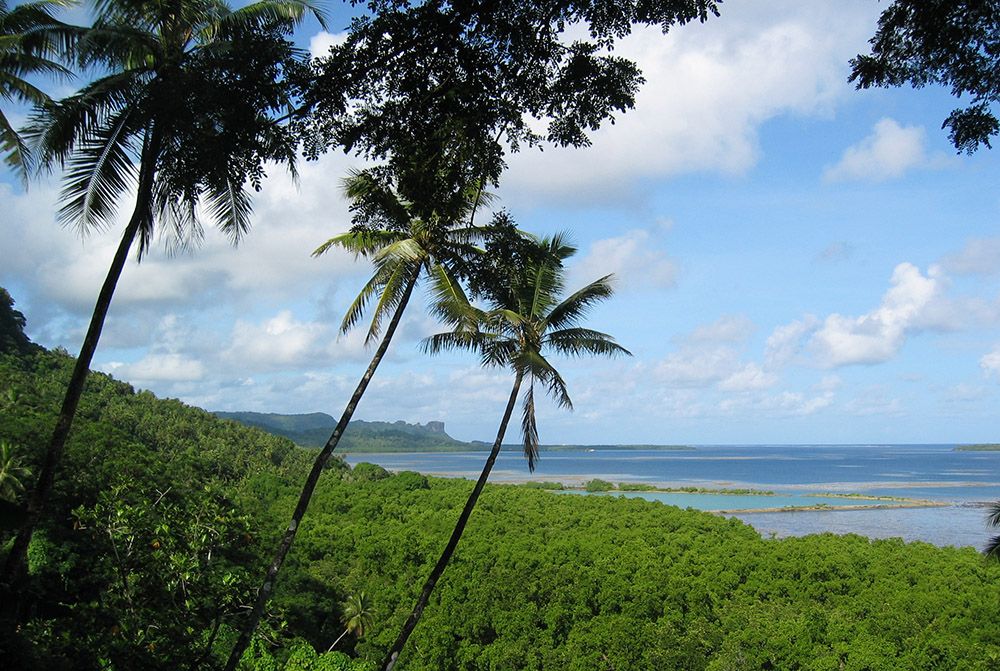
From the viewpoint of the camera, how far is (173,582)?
25.4 feet

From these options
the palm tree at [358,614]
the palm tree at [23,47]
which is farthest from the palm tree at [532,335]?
the palm tree at [358,614]

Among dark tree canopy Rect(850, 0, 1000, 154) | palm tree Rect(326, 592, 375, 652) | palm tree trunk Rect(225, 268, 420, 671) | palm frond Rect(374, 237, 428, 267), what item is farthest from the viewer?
palm tree Rect(326, 592, 375, 652)

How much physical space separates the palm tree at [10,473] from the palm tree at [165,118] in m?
14.1

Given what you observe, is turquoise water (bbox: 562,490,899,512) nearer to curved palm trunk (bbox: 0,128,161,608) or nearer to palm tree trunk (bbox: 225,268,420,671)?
palm tree trunk (bbox: 225,268,420,671)

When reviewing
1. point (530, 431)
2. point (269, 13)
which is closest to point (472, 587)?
point (530, 431)

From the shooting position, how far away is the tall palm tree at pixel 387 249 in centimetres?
609

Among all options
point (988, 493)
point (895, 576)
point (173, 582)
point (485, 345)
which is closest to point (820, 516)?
point (988, 493)

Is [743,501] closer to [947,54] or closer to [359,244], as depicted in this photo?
[359,244]

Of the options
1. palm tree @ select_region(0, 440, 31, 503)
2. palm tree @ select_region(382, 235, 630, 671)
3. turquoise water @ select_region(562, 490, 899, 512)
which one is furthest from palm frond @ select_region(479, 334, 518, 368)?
turquoise water @ select_region(562, 490, 899, 512)

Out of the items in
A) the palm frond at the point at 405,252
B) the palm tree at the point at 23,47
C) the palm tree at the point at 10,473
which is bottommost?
the palm tree at the point at 10,473

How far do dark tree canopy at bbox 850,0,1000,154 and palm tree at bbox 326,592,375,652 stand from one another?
70.7 feet

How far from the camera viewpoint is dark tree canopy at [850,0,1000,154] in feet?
13.7

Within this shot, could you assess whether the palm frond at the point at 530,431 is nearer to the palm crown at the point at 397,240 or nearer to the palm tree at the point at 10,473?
the palm crown at the point at 397,240

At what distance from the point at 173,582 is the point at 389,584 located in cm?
1643
